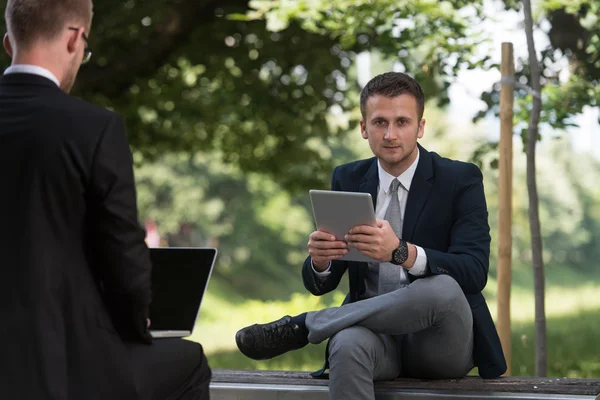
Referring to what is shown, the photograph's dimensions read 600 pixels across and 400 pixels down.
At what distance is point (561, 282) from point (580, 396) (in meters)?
22.0

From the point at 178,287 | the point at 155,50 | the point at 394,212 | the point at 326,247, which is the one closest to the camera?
the point at 178,287

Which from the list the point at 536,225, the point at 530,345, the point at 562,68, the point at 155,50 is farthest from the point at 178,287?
the point at 155,50

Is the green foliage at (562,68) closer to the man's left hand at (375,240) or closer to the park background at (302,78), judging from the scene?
the park background at (302,78)

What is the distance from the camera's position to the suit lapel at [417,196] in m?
3.31

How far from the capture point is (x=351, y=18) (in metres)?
5.74

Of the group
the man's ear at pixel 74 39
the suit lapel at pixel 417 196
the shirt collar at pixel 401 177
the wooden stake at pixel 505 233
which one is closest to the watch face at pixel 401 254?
the suit lapel at pixel 417 196

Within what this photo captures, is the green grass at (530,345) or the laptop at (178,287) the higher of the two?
the laptop at (178,287)

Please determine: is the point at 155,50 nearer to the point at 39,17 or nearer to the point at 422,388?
the point at 422,388

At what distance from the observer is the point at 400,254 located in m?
3.02

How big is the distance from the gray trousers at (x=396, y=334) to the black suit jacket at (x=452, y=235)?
0.07 m

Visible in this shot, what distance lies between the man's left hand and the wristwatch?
0.06 ft

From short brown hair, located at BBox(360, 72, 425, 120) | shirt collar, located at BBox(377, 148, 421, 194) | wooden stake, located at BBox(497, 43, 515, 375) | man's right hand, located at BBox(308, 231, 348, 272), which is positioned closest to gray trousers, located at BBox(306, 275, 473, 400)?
man's right hand, located at BBox(308, 231, 348, 272)

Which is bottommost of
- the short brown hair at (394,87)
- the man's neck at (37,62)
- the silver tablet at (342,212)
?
the silver tablet at (342,212)

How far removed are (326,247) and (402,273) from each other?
1.29ft
